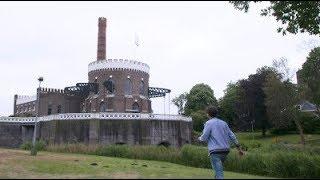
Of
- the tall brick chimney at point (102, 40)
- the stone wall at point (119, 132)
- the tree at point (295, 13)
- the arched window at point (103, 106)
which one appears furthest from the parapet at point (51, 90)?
the tree at point (295, 13)

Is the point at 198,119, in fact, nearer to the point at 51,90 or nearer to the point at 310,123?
the point at 310,123

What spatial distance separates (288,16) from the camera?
16.5m

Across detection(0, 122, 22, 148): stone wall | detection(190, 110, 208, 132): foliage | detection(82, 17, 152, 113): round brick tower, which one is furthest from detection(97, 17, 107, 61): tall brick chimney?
detection(190, 110, 208, 132): foliage

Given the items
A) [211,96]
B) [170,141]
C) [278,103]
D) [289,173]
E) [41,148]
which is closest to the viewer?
[289,173]

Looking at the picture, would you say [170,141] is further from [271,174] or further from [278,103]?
[271,174]

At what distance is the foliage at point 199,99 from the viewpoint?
266 feet

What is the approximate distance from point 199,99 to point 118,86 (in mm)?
25625

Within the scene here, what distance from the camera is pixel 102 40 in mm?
65000

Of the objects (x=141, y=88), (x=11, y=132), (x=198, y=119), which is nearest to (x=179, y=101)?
(x=198, y=119)

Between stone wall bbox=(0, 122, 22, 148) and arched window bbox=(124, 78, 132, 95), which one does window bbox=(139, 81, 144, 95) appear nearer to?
arched window bbox=(124, 78, 132, 95)

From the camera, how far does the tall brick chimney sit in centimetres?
6475

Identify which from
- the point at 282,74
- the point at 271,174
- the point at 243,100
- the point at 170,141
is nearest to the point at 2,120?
the point at 170,141

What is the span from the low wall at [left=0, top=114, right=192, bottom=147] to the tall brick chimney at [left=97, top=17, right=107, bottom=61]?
15.4 metres

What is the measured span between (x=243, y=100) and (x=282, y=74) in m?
8.88
